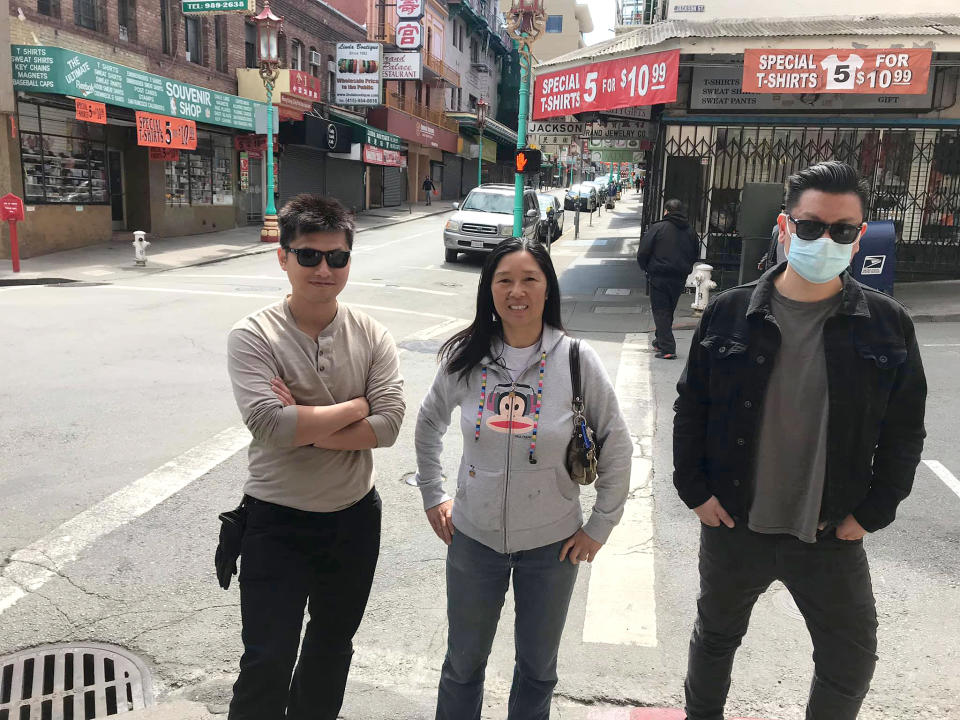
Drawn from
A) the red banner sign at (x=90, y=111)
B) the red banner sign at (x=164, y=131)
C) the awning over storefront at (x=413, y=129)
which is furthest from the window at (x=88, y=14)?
the awning over storefront at (x=413, y=129)

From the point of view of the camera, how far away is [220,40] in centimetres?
2556

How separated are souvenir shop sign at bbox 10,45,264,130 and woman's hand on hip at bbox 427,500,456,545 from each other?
58.7 ft

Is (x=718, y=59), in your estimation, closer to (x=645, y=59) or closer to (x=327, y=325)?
(x=645, y=59)

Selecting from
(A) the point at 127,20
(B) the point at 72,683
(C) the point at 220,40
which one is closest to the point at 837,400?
(B) the point at 72,683

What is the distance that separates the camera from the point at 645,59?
12727mm

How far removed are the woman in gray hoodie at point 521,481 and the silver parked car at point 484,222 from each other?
15.6 metres

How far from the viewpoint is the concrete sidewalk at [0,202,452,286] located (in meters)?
15.9

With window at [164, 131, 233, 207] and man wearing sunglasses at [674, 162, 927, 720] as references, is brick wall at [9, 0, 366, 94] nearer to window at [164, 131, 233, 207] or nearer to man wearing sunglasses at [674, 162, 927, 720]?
window at [164, 131, 233, 207]

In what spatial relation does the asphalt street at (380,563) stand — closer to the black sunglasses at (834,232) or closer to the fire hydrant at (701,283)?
the black sunglasses at (834,232)

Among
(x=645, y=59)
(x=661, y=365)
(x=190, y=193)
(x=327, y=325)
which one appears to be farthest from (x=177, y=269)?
(x=327, y=325)

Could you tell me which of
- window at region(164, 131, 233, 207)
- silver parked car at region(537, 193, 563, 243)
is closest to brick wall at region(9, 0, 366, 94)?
window at region(164, 131, 233, 207)

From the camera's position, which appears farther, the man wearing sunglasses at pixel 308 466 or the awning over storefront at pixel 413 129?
the awning over storefront at pixel 413 129

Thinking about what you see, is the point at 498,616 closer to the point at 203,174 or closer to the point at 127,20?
the point at 127,20

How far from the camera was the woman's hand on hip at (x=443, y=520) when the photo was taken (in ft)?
8.87
